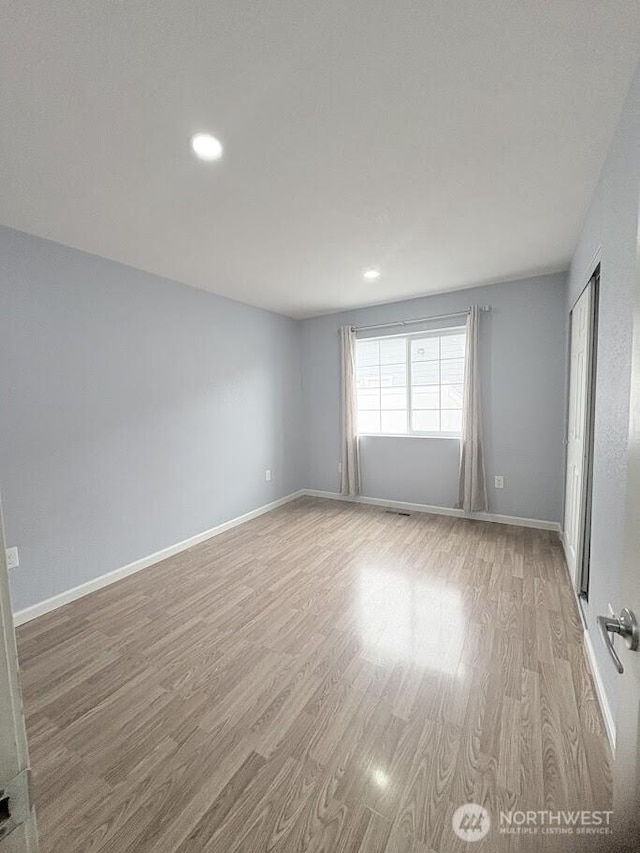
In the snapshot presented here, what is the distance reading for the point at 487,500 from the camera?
3.66m

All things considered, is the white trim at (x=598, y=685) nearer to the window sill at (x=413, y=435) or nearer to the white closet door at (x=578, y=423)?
the white closet door at (x=578, y=423)

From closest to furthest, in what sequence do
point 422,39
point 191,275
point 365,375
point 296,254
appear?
1. point 422,39
2. point 296,254
3. point 191,275
4. point 365,375

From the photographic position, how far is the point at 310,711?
148 cm

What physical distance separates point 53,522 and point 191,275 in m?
2.16

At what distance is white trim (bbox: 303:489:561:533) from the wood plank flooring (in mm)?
825

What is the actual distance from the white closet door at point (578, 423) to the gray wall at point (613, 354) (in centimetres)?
34

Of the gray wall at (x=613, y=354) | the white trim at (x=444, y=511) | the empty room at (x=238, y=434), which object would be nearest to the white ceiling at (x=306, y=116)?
the empty room at (x=238, y=434)

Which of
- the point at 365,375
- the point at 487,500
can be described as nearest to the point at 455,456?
the point at 487,500

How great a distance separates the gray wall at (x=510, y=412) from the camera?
3285 mm

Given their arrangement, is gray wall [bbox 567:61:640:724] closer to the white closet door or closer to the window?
the white closet door

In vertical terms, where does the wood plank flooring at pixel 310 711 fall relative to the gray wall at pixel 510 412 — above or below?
below

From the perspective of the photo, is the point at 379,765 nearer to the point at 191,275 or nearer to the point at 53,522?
the point at 53,522

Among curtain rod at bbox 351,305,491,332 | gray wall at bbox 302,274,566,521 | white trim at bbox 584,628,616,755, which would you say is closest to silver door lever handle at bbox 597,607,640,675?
white trim at bbox 584,628,616,755

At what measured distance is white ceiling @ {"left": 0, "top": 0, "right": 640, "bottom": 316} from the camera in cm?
104
